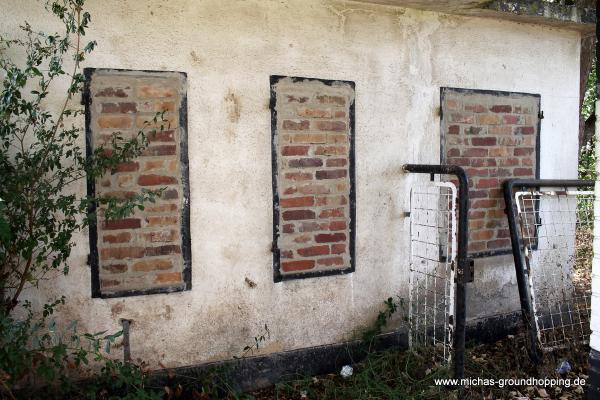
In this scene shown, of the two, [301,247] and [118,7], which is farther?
[301,247]

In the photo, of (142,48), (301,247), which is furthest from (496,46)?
(142,48)

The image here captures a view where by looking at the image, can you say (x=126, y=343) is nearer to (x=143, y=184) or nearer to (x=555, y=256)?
(x=143, y=184)

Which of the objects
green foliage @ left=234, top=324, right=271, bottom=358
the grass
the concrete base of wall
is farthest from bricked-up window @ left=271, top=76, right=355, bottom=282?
the grass

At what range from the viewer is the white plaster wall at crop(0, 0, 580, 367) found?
9.93 ft

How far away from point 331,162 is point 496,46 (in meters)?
1.76

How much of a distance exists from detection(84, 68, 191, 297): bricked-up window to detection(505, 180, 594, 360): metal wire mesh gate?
2.52m

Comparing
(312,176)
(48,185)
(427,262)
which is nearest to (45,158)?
(48,185)

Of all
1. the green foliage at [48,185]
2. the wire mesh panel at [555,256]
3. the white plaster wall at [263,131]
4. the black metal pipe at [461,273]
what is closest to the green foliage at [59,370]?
the green foliage at [48,185]

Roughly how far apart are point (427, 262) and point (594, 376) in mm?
1604

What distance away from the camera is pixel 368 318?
12.1 feet

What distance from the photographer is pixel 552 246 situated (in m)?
4.41

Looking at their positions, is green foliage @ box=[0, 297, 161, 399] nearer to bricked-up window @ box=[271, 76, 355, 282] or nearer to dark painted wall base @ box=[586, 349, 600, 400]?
bricked-up window @ box=[271, 76, 355, 282]

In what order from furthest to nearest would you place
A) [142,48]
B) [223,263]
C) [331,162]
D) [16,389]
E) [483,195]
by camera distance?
[483,195], [331,162], [223,263], [142,48], [16,389]

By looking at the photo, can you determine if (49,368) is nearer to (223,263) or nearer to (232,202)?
(223,263)
